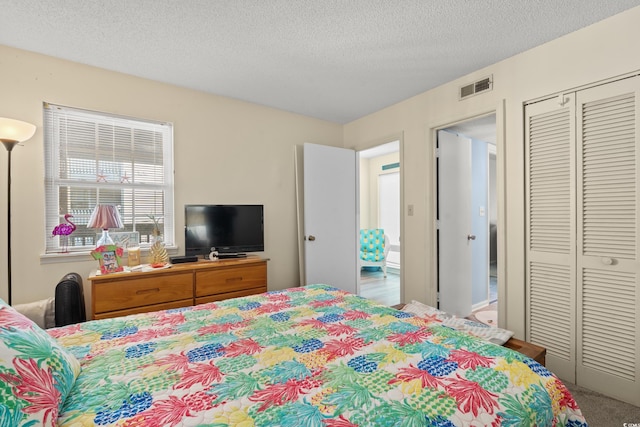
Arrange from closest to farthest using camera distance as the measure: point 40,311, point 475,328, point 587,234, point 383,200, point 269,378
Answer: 1. point 269,378
2. point 475,328
3. point 587,234
4. point 40,311
5. point 383,200

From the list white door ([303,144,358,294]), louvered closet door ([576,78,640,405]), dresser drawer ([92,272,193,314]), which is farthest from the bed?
white door ([303,144,358,294])

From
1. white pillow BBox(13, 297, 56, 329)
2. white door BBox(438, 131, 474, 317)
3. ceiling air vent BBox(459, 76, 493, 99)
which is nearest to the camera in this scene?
white pillow BBox(13, 297, 56, 329)

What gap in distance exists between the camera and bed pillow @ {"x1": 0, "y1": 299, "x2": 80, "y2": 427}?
734mm

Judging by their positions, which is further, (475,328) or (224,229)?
(224,229)

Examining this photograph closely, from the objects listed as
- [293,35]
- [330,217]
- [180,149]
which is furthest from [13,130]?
[330,217]

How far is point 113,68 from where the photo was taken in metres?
2.74

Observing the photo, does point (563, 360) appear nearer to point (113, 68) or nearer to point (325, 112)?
point (325, 112)

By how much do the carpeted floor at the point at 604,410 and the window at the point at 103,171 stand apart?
11.7 ft

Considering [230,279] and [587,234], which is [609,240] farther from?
[230,279]

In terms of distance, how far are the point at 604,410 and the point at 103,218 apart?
3777 millimetres

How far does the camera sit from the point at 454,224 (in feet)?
11.5

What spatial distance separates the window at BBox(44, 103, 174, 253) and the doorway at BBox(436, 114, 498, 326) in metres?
2.93

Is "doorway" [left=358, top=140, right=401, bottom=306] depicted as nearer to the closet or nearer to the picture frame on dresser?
the closet

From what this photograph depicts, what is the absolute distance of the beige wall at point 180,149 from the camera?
243 centimetres
